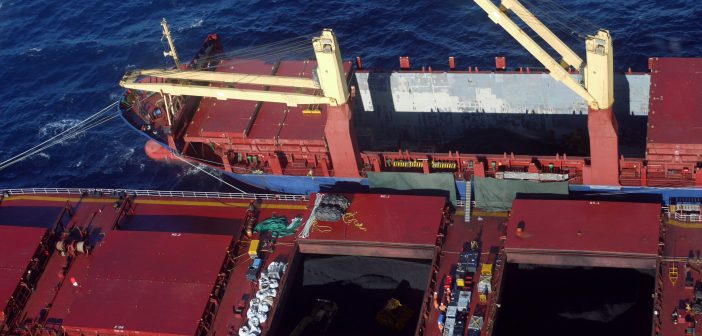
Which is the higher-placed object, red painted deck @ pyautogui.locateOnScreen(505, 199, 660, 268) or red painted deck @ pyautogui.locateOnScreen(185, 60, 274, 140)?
red painted deck @ pyautogui.locateOnScreen(185, 60, 274, 140)

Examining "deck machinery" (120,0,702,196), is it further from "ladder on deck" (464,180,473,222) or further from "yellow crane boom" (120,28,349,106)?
"ladder on deck" (464,180,473,222)

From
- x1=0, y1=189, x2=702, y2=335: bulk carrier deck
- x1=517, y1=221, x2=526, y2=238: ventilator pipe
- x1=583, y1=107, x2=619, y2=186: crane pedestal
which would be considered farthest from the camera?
x1=583, y1=107, x2=619, y2=186: crane pedestal

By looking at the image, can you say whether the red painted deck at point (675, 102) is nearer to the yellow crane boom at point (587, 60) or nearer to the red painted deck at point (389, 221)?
the yellow crane boom at point (587, 60)

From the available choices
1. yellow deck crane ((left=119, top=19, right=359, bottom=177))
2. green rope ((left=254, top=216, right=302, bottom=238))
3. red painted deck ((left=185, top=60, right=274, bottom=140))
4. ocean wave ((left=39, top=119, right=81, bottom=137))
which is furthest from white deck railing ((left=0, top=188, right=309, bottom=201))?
ocean wave ((left=39, top=119, right=81, bottom=137))

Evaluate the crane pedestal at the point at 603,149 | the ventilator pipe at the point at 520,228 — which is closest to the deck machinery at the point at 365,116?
the crane pedestal at the point at 603,149

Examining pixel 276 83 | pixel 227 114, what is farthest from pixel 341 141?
pixel 227 114

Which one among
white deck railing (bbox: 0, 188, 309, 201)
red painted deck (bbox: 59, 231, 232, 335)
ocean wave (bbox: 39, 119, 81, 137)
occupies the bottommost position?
red painted deck (bbox: 59, 231, 232, 335)

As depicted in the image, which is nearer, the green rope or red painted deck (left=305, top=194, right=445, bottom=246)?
red painted deck (left=305, top=194, right=445, bottom=246)
